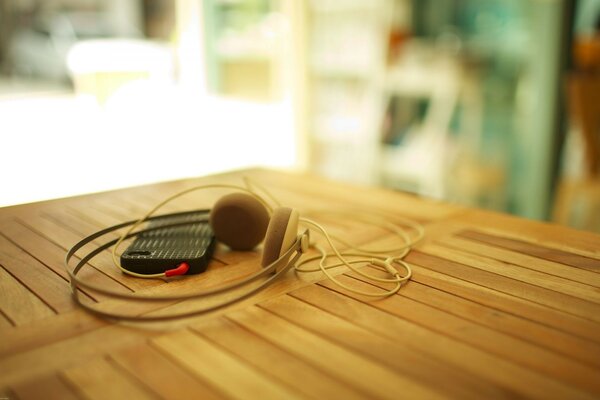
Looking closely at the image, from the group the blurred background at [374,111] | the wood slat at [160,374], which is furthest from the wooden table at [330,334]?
the blurred background at [374,111]

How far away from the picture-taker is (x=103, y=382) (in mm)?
437

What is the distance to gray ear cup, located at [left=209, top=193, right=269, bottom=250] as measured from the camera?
0.73 m

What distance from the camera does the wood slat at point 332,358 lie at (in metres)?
0.43

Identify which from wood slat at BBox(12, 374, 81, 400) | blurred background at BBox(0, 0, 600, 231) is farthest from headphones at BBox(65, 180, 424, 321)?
blurred background at BBox(0, 0, 600, 231)

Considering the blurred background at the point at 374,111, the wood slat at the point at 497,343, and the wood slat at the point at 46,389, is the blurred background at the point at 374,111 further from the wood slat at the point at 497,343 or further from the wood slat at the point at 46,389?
the wood slat at the point at 46,389

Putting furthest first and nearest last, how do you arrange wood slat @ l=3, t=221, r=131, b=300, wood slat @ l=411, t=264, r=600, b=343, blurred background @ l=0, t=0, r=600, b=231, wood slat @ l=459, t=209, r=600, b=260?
blurred background @ l=0, t=0, r=600, b=231
wood slat @ l=459, t=209, r=600, b=260
wood slat @ l=3, t=221, r=131, b=300
wood slat @ l=411, t=264, r=600, b=343

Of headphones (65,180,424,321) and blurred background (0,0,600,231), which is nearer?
headphones (65,180,424,321)

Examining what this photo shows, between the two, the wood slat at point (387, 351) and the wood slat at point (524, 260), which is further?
the wood slat at point (524, 260)

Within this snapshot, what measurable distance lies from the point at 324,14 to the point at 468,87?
0.94 meters

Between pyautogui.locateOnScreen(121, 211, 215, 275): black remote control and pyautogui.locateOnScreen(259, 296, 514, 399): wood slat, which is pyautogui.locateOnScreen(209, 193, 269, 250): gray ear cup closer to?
pyautogui.locateOnScreen(121, 211, 215, 275): black remote control

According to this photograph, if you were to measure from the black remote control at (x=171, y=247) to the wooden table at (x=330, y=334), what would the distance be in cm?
2

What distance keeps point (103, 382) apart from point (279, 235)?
271 millimetres

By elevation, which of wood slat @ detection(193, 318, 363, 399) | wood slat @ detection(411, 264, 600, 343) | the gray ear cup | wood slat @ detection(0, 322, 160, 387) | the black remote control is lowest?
wood slat @ detection(0, 322, 160, 387)

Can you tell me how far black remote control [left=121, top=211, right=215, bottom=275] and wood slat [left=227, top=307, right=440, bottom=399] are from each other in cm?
14
